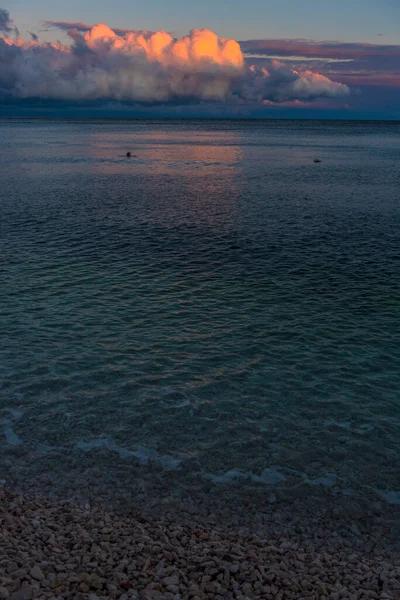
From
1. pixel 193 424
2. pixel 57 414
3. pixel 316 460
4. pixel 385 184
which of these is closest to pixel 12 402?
pixel 57 414

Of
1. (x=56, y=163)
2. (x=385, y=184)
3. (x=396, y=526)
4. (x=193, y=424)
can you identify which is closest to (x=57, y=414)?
(x=193, y=424)

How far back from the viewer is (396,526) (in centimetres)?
1307

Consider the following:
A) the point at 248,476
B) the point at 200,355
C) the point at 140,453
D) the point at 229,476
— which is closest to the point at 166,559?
the point at 229,476

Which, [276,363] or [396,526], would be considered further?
[276,363]

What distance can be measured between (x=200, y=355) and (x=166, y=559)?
11.8 metres

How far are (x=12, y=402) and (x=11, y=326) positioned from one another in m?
7.53

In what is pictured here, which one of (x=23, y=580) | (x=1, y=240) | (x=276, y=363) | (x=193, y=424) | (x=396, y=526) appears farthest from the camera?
(x=1, y=240)

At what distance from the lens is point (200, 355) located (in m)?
22.5

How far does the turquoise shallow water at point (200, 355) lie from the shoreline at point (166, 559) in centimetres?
145

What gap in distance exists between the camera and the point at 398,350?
2309 centimetres

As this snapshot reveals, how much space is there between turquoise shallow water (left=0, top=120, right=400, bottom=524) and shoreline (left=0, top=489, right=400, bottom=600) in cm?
145

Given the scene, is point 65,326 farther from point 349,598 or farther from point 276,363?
point 349,598

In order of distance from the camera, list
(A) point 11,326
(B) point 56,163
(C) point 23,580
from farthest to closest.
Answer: (B) point 56,163 → (A) point 11,326 → (C) point 23,580

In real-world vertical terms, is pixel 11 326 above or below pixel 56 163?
below
